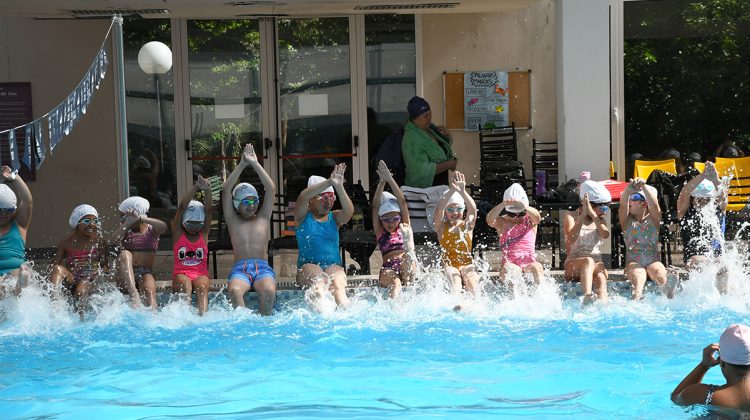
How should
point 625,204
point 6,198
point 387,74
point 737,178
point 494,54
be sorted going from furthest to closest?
point 494,54
point 387,74
point 737,178
point 6,198
point 625,204

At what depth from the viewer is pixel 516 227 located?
35.1 ft

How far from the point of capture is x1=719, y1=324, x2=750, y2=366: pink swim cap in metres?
6.28

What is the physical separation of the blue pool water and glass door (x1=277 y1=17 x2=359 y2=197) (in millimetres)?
4231

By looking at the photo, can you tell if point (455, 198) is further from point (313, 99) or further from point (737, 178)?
point (737, 178)

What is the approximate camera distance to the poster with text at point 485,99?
14.4 metres

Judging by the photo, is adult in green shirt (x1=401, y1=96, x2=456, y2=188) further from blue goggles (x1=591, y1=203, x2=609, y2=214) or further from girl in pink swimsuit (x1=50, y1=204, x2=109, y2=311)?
girl in pink swimsuit (x1=50, y1=204, x2=109, y2=311)

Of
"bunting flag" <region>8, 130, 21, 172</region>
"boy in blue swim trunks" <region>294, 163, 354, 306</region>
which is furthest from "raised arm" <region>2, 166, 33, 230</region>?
"boy in blue swim trunks" <region>294, 163, 354, 306</region>

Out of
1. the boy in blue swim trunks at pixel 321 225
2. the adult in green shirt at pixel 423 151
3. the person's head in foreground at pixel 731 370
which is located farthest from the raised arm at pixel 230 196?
the person's head in foreground at pixel 731 370

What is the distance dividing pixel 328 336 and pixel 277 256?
3.96 metres

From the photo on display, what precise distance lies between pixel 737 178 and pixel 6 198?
27.0 feet

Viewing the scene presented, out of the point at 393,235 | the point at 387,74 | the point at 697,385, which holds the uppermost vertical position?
the point at 387,74

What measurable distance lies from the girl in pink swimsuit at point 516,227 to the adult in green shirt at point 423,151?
1560 mm

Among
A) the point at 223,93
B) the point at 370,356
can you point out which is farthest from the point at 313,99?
the point at 370,356

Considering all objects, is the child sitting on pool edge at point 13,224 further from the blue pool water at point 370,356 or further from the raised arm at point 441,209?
the raised arm at point 441,209
